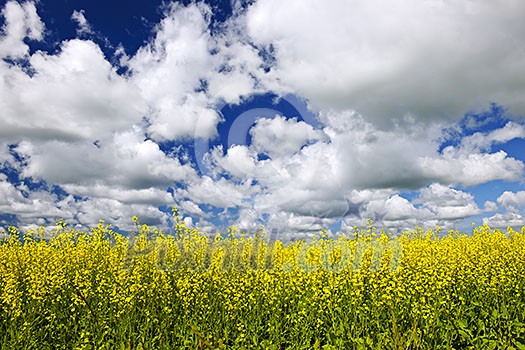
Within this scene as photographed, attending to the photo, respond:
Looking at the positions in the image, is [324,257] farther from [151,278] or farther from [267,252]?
[151,278]

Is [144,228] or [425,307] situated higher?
[144,228]

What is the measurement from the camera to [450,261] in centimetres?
917

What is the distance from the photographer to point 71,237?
12.2m

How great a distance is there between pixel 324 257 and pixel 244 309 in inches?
283

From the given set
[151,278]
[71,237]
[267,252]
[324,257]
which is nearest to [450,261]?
[324,257]

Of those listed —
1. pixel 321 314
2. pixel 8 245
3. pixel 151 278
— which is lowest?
pixel 321 314

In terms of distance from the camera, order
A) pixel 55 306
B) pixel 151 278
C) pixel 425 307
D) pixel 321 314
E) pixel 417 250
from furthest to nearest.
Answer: pixel 417 250 < pixel 151 278 < pixel 55 306 < pixel 321 314 < pixel 425 307

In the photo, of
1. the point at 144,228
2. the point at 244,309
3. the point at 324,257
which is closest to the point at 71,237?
the point at 144,228

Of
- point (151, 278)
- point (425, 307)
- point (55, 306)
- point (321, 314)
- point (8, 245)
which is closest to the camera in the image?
point (425, 307)

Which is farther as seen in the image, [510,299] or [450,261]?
[450,261]

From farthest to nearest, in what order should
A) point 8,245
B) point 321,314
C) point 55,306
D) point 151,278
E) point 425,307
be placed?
point 8,245, point 151,278, point 55,306, point 321,314, point 425,307

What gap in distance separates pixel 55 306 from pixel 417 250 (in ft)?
36.9

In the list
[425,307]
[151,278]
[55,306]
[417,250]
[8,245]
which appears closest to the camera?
[425,307]

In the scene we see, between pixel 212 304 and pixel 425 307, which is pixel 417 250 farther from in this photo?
pixel 212 304
